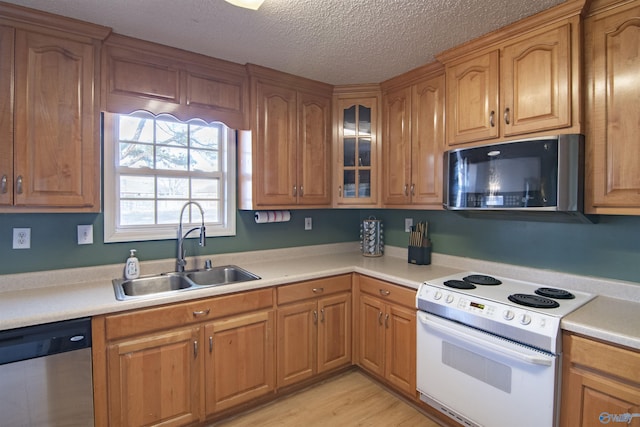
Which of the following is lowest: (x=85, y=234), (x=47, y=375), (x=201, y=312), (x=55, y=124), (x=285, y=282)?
(x=47, y=375)

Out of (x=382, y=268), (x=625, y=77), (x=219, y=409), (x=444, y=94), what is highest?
(x=444, y=94)

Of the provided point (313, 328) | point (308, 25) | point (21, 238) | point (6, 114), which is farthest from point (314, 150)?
point (21, 238)

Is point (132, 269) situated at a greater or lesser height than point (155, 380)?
greater

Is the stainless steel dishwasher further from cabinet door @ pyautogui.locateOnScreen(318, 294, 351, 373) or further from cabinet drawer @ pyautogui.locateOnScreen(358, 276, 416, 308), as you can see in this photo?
cabinet drawer @ pyautogui.locateOnScreen(358, 276, 416, 308)

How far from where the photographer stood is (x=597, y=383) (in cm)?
139

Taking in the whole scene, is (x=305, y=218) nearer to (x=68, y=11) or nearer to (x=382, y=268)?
(x=382, y=268)

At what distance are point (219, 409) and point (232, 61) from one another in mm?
2284

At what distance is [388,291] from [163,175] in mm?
1804

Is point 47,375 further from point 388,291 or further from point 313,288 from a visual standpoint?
point 388,291

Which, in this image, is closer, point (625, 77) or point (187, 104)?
point (625, 77)

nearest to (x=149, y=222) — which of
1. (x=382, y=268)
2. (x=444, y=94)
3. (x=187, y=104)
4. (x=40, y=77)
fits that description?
(x=187, y=104)

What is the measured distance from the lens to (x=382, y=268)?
2.51 meters

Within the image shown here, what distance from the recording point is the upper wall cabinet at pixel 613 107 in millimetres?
1534

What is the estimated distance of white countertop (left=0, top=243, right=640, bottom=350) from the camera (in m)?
1.46
